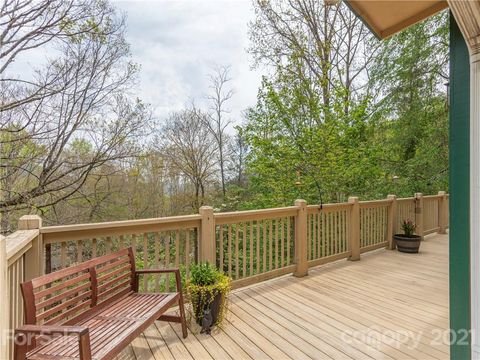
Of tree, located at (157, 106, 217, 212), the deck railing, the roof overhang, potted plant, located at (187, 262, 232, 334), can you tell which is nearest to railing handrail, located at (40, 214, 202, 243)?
the deck railing

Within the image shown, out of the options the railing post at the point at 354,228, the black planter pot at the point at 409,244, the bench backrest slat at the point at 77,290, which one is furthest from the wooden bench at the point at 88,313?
the black planter pot at the point at 409,244

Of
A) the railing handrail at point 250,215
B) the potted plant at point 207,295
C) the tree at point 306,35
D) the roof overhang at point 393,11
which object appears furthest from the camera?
the tree at point 306,35

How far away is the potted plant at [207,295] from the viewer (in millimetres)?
2498

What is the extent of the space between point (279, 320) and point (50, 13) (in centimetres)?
604

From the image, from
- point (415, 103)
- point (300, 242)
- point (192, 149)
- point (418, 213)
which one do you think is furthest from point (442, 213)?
point (192, 149)

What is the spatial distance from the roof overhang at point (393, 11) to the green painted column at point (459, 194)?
0.45m

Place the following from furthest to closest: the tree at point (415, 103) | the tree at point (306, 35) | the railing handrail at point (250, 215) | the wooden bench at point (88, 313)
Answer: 1. the tree at point (306, 35)
2. the tree at point (415, 103)
3. the railing handrail at point (250, 215)
4. the wooden bench at point (88, 313)

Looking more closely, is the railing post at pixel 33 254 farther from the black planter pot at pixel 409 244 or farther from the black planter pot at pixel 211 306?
the black planter pot at pixel 409 244

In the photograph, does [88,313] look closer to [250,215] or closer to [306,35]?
[250,215]

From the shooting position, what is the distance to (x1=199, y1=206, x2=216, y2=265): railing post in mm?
3014

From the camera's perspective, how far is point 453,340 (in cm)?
168

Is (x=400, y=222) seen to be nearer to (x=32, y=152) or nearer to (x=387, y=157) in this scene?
(x=387, y=157)

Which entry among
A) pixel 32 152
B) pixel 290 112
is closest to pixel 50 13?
pixel 32 152

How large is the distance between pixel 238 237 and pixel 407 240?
3568mm
